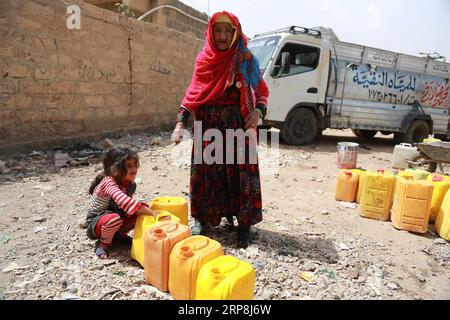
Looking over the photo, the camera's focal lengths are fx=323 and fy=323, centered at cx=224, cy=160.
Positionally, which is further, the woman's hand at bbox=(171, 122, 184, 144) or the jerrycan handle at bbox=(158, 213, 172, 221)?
the woman's hand at bbox=(171, 122, 184, 144)

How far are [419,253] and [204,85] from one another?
7.29ft

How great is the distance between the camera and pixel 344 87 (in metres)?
7.41

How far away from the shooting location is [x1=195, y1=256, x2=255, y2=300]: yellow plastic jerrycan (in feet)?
4.81

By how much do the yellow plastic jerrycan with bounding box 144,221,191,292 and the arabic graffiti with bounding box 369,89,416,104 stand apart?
7.25 m

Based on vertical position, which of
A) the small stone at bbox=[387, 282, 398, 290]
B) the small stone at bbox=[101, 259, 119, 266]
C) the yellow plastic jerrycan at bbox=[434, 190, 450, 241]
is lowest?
the small stone at bbox=[387, 282, 398, 290]

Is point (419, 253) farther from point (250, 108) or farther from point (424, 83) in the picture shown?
point (424, 83)

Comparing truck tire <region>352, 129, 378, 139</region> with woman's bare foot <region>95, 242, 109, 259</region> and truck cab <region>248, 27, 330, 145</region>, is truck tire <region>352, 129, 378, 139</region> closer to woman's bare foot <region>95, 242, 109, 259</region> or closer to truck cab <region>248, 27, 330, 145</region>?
truck cab <region>248, 27, 330, 145</region>

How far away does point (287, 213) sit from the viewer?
3447 mm

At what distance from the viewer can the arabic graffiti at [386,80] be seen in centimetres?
758

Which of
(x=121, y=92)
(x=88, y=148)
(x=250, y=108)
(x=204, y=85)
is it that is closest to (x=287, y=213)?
(x=250, y=108)

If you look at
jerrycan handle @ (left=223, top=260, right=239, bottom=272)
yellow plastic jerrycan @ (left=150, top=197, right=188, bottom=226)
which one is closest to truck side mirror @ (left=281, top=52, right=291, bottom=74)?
yellow plastic jerrycan @ (left=150, top=197, right=188, bottom=226)

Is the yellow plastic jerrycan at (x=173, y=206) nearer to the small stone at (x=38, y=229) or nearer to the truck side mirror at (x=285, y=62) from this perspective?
the small stone at (x=38, y=229)

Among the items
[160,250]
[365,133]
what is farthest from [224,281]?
[365,133]

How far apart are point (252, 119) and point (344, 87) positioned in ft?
19.3
